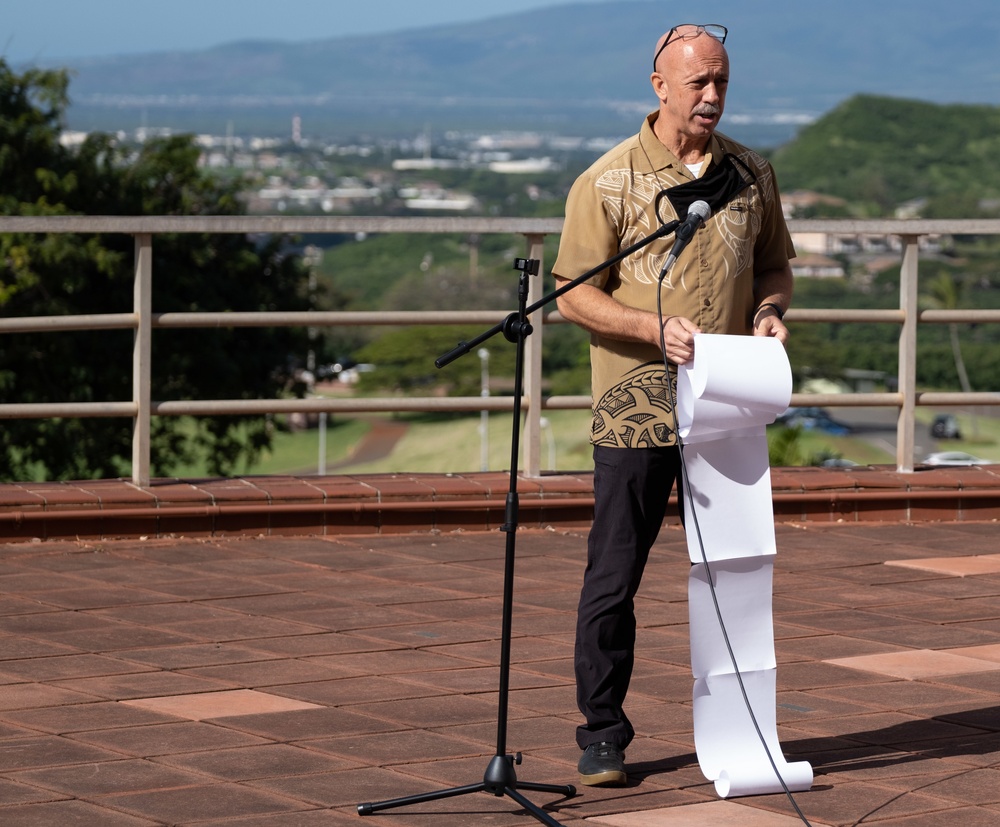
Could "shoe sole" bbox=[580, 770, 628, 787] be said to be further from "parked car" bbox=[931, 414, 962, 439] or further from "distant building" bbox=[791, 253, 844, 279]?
"distant building" bbox=[791, 253, 844, 279]

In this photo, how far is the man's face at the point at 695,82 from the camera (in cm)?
411

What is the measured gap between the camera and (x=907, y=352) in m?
8.02

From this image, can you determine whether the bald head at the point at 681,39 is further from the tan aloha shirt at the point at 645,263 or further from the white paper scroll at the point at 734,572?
the white paper scroll at the point at 734,572

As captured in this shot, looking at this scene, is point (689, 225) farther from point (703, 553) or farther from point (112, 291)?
point (112, 291)

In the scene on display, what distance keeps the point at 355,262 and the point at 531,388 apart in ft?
469

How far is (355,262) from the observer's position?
491 ft

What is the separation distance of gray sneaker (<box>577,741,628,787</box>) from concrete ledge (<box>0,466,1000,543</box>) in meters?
2.82

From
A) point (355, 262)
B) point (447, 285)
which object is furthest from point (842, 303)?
point (355, 262)

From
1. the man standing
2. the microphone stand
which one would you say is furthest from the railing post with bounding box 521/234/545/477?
the microphone stand

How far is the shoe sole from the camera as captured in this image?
4.14 metres

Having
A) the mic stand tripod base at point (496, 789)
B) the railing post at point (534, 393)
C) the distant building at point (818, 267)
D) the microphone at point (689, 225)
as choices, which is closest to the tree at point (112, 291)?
the railing post at point (534, 393)

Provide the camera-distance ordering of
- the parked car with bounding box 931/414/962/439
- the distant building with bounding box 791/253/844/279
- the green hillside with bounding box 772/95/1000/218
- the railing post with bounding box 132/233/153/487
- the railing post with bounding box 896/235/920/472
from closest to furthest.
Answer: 1. the railing post with bounding box 132/233/153/487
2. the railing post with bounding box 896/235/920/472
3. the parked car with bounding box 931/414/962/439
4. the distant building with bounding box 791/253/844/279
5. the green hillside with bounding box 772/95/1000/218

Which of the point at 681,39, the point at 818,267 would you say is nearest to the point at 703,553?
the point at 681,39

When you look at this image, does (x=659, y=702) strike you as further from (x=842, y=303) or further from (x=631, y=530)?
(x=842, y=303)
